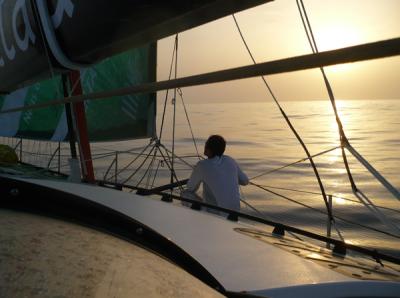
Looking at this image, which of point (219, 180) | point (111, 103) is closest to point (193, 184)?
point (219, 180)

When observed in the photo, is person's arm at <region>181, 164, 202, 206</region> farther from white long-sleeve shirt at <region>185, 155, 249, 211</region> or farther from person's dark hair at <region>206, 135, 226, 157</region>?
person's dark hair at <region>206, 135, 226, 157</region>

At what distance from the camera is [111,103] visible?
7570 mm

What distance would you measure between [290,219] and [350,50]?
9133mm

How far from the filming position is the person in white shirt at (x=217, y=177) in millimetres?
3729

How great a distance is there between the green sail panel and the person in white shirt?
383 cm

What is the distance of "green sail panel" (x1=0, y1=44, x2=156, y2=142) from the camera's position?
24.6 feet

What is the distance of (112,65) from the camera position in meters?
7.39

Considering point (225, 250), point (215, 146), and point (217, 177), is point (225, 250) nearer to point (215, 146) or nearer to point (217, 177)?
point (217, 177)

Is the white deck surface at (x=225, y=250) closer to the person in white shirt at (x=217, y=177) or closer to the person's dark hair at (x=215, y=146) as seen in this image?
the person in white shirt at (x=217, y=177)

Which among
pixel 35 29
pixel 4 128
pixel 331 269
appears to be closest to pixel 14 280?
pixel 331 269

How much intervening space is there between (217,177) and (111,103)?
14.2 ft

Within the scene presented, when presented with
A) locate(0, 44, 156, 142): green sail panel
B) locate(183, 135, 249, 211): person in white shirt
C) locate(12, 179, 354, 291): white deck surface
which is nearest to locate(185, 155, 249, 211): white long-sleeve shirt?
locate(183, 135, 249, 211): person in white shirt

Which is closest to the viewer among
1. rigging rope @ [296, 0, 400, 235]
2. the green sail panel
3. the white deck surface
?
the white deck surface

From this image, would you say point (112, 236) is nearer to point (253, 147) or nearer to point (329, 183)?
point (329, 183)
